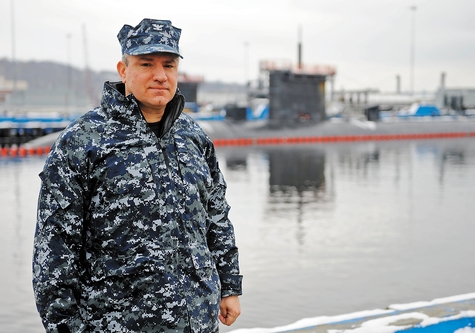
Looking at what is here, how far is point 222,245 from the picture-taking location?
3.46 metres

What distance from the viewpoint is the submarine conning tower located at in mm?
43062

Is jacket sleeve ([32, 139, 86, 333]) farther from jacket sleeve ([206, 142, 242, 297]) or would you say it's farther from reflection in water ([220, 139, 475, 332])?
reflection in water ([220, 139, 475, 332])

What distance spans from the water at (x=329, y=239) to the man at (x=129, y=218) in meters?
4.11

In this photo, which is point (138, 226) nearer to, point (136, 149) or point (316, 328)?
point (136, 149)

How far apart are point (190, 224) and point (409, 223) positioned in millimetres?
10791

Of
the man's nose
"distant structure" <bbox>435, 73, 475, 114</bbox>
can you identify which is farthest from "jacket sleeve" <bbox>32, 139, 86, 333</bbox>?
"distant structure" <bbox>435, 73, 475, 114</bbox>

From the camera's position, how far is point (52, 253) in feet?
9.56

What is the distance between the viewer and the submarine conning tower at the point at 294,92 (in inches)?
1695

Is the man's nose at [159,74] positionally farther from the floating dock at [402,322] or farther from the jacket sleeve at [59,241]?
the floating dock at [402,322]

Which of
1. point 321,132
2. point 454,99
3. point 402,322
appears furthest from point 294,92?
point 454,99

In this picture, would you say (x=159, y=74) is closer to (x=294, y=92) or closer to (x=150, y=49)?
(x=150, y=49)

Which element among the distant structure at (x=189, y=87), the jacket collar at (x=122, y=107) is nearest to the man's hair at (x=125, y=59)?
the jacket collar at (x=122, y=107)

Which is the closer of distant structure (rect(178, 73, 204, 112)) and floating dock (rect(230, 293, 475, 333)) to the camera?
floating dock (rect(230, 293, 475, 333))

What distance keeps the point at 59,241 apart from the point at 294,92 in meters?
41.1
